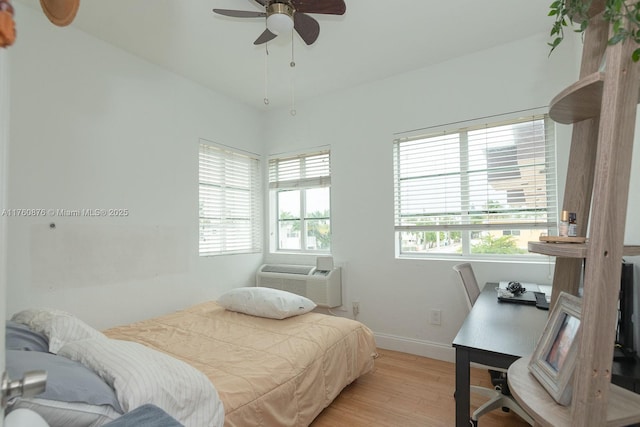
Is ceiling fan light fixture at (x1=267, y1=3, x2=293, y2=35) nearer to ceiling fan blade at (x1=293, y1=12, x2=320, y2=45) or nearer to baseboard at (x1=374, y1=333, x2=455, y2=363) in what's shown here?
ceiling fan blade at (x1=293, y1=12, x2=320, y2=45)

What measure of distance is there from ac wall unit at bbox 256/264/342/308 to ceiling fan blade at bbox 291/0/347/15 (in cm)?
241

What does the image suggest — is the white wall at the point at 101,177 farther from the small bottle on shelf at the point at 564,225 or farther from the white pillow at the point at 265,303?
the small bottle on shelf at the point at 564,225

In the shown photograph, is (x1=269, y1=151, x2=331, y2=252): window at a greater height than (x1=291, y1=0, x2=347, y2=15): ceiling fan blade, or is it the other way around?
(x1=291, y1=0, x2=347, y2=15): ceiling fan blade

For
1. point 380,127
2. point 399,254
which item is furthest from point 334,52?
point 399,254

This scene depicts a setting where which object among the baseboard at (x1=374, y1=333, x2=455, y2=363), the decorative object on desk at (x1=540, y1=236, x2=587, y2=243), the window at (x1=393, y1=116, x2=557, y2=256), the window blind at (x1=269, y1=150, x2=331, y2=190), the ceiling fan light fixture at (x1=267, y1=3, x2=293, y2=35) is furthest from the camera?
the window blind at (x1=269, y1=150, x2=331, y2=190)

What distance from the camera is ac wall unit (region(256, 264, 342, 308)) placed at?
3396 mm

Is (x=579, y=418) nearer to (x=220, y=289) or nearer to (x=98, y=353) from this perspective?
(x=98, y=353)

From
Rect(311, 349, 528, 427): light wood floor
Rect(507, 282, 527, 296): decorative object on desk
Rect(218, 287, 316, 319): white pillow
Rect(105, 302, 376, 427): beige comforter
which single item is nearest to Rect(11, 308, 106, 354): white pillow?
Rect(105, 302, 376, 427): beige comforter

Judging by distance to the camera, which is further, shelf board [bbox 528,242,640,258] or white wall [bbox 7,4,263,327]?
white wall [bbox 7,4,263,327]

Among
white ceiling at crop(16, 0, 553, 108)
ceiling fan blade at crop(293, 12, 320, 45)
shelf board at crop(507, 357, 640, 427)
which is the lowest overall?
shelf board at crop(507, 357, 640, 427)

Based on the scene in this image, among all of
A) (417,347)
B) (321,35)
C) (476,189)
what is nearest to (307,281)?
(417,347)

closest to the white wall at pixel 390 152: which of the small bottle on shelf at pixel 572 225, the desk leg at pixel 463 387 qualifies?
the desk leg at pixel 463 387

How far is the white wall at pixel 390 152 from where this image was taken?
2.68 m

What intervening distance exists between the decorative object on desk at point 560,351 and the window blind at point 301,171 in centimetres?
295
